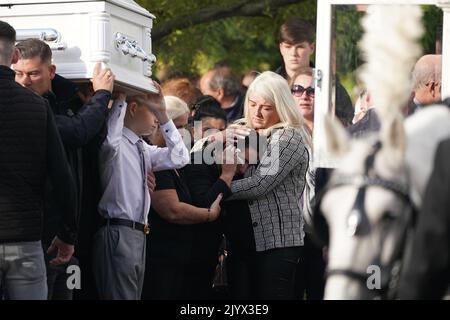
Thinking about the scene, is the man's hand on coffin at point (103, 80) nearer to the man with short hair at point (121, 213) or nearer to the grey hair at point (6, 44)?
the man with short hair at point (121, 213)

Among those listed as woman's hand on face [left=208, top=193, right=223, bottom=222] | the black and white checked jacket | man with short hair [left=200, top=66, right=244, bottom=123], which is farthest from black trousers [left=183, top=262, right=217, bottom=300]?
man with short hair [left=200, top=66, right=244, bottom=123]

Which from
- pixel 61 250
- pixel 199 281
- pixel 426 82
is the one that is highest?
pixel 426 82

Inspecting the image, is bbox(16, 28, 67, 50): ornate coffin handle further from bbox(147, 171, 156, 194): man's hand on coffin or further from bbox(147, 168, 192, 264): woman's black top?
bbox(147, 168, 192, 264): woman's black top

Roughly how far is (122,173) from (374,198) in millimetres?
3690

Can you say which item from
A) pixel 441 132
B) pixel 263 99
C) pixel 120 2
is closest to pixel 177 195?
pixel 263 99

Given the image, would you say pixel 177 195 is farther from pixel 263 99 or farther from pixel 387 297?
pixel 387 297

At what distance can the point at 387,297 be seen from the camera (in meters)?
5.67

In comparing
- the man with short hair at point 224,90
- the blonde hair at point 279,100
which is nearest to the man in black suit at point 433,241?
the blonde hair at point 279,100

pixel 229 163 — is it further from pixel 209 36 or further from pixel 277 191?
pixel 209 36

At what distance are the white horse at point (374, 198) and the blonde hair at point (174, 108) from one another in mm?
4656

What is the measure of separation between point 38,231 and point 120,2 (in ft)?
6.18

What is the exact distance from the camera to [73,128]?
823cm

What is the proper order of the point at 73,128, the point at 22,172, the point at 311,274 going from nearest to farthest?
the point at 22,172 < the point at 73,128 < the point at 311,274

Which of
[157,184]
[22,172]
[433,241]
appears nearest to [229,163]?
[157,184]
